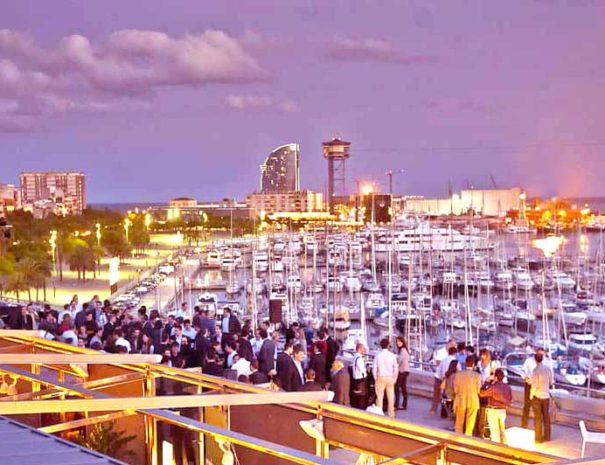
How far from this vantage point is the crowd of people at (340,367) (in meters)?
A: 8.41

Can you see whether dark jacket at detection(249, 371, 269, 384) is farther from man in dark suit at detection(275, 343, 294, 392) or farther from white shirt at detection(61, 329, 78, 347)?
white shirt at detection(61, 329, 78, 347)

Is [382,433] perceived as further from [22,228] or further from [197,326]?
[22,228]

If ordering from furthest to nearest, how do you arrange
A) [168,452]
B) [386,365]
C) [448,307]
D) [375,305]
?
[375,305], [448,307], [386,365], [168,452]

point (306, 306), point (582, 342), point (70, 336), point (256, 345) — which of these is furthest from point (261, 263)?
point (70, 336)

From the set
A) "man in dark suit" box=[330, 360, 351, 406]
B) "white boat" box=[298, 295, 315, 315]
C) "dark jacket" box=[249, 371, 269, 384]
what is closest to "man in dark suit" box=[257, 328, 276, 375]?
"dark jacket" box=[249, 371, 269, 384]

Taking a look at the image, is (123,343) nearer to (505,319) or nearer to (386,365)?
(386,365)

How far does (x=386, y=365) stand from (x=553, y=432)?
2.07m

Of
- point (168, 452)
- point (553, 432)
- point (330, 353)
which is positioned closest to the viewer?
point (168, 452)

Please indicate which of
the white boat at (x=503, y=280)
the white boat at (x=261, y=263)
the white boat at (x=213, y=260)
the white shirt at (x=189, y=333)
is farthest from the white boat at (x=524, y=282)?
the white shirt at (x=189, y=333)

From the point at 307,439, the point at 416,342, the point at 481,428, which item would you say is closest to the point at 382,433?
the point at 307,439

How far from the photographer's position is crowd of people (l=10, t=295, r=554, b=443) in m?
8.41

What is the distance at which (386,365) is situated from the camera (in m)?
9.73

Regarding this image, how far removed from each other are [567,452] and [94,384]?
5.35 m

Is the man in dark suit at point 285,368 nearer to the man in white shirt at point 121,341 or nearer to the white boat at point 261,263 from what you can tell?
the man in white shirt at point 121,341
